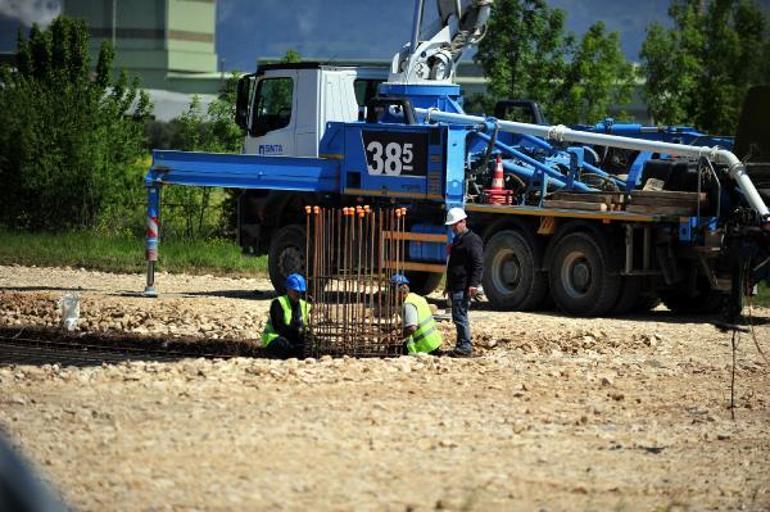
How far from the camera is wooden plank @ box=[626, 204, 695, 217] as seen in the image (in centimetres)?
2158

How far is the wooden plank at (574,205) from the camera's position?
22484 mm

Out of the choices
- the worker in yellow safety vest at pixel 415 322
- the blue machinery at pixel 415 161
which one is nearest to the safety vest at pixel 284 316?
the worker in yellow safety vest at pixel 415 322

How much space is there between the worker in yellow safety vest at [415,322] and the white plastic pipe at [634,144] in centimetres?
536

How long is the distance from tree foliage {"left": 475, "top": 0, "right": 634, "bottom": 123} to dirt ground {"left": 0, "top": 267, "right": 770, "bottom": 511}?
20.9 metres

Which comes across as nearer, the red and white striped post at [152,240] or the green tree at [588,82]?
the red and white striped post at [152,240]

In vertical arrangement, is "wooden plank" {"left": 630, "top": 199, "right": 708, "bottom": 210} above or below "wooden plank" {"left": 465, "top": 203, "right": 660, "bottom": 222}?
above

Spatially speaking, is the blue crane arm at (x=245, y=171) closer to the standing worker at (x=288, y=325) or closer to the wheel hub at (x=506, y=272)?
the wheel hub at (x=506, y=272)

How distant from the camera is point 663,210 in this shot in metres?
21.7

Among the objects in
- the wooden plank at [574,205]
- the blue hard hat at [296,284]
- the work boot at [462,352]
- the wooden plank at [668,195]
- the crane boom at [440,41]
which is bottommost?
the work boot at [462,352]

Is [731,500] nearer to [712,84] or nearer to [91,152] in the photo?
[91,152]

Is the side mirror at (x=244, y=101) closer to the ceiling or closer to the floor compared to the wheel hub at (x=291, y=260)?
closer to the ceiling

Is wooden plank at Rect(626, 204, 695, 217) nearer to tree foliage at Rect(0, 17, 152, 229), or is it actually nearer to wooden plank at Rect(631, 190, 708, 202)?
wooden plank at Rect(631, 190, 708, 202)

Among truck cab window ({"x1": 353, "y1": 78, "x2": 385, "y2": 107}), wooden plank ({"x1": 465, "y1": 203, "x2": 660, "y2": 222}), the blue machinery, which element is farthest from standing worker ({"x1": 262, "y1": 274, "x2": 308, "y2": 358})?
truck cab window ({"x1": 353, "y1": 78, "x2": 385, "y2": 107})

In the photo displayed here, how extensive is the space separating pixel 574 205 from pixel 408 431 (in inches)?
427
